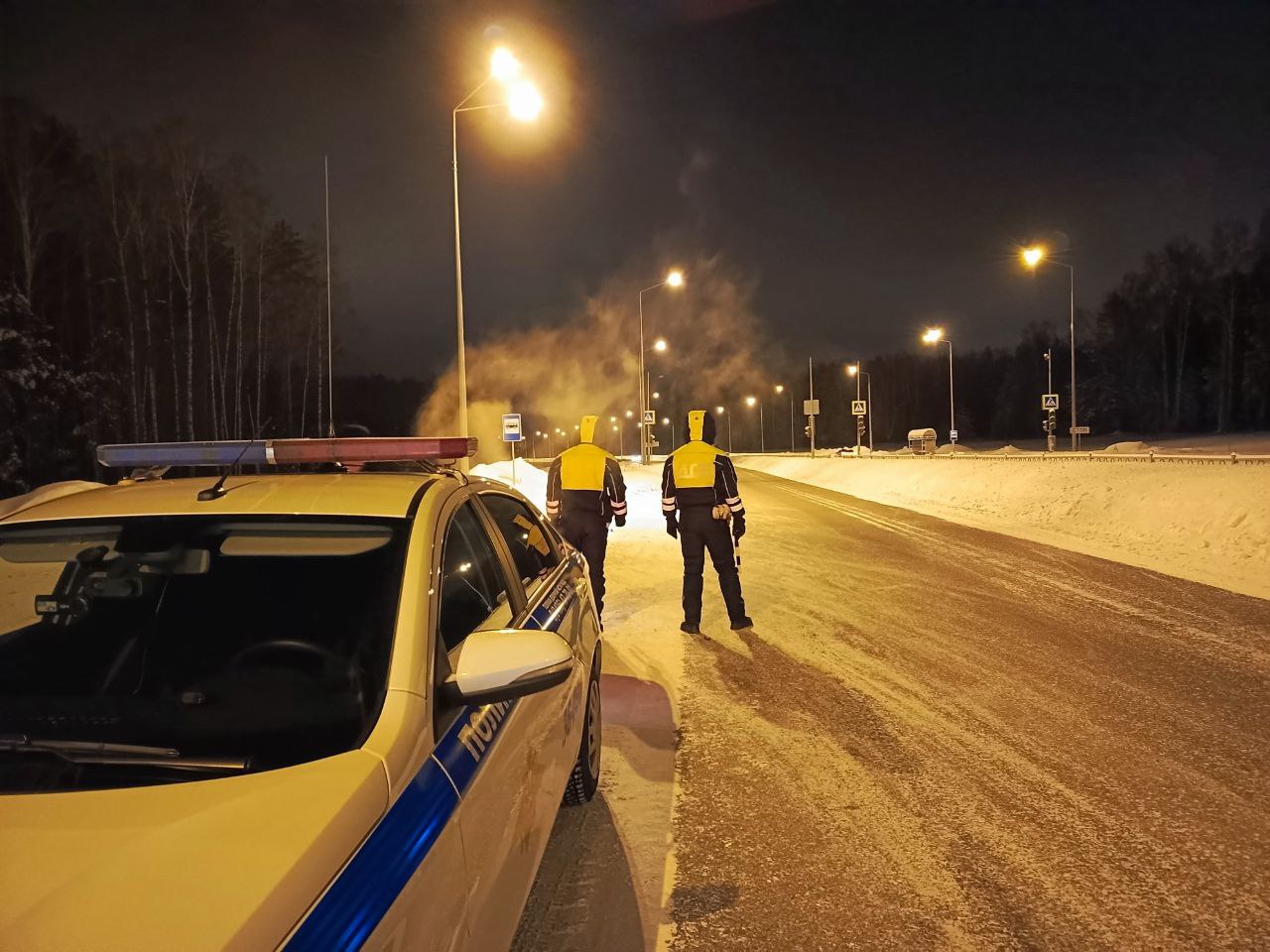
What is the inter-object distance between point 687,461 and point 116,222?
2876cm

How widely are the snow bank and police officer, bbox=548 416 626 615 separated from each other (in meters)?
7.32

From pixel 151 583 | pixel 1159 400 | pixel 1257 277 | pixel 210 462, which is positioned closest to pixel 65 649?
pixel 151 583

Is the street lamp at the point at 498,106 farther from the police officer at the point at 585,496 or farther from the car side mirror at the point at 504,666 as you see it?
the car side mirror at the point at 504,666

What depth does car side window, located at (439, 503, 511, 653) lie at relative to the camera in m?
2.95

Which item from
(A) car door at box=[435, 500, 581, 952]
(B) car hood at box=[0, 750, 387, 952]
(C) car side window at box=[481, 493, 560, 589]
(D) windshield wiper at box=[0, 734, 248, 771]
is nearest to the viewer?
(B) car hood at box=[0, 750, 387, 952]

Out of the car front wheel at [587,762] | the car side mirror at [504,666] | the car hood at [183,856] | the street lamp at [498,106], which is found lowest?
the car front wheel at [587,762]

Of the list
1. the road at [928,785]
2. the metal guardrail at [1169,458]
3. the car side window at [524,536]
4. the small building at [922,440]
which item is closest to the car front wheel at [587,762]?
the road at [928,785]

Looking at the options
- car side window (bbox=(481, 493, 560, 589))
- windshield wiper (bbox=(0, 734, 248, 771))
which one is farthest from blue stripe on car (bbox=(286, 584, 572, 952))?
car side window (bbox=(481, 493, 560, 589))

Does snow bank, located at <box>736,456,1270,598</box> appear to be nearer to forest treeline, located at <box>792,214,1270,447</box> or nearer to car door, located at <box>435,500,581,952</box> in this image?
car door, located at <box>435,500,581,952</box>

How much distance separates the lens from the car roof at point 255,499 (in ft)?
8.13

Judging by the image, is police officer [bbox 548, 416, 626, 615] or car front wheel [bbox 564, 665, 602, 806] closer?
car front wheel [bbox 564, 665, 602, 806]

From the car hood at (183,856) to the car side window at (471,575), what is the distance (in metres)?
1.26

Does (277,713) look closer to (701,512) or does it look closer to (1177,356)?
(701,512)

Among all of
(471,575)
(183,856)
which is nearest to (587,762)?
(471,575)
